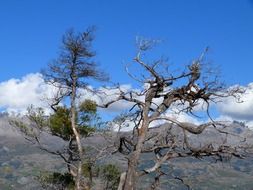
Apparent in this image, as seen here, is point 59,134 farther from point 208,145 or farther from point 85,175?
point 208,145

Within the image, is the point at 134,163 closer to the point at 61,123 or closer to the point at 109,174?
the point at 61,123

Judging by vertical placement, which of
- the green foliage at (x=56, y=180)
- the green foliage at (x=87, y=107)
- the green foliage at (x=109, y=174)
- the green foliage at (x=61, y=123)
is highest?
the green foliage at (x=87, y=107)

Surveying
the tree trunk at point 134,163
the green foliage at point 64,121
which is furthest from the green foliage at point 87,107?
the tree trunk at point 134,163

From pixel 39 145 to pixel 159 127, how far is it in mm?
19190

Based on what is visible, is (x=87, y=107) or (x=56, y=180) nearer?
(x=87, y=107)

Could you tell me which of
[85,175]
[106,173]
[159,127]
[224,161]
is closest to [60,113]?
[85,175]

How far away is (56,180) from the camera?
158ft

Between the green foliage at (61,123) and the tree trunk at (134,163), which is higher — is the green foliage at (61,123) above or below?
above

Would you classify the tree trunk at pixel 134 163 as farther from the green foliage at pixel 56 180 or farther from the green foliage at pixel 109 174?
the green foliage at pixel 109 174

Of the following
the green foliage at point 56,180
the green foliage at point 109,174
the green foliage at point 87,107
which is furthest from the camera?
the green foliage at point 109,174

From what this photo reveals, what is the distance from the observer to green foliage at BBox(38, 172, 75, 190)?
1860 inches

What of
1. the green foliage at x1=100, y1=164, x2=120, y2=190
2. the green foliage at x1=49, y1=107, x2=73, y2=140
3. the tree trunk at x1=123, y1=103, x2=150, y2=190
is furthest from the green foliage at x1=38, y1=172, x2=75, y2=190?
the tree trunk at x1=123, y1=103, x2=150, y2=190

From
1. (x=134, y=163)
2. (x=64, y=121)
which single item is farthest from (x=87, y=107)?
(x=134, y=163)

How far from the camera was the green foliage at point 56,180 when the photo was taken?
47.2 m
